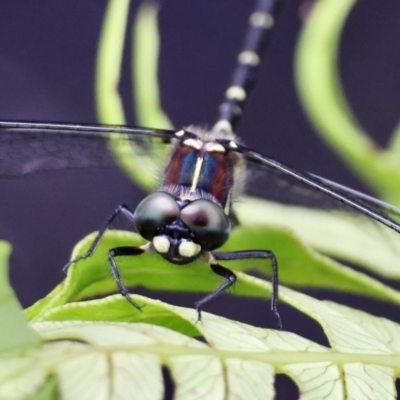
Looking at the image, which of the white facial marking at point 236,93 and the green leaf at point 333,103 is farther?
the white facial marking at point 236,93

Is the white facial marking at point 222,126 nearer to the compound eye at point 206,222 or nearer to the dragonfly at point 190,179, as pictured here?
the dragonfly at point 190,179

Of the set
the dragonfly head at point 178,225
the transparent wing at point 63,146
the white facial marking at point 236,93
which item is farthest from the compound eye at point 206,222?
the white facial marking at point 236,93

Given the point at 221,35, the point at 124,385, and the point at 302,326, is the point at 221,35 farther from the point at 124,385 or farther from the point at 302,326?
the point at 124,385

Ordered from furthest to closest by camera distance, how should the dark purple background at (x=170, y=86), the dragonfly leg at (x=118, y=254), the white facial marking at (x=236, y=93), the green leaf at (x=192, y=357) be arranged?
1. the white facial marking at (x=236, y=93)
2. the dark purple background at (x=170, y=86)
3. the dragonfly leg at (x=118, y=254)
4. the green leaf at (x=192, y=357)

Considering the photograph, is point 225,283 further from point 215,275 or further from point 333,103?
point 333,103

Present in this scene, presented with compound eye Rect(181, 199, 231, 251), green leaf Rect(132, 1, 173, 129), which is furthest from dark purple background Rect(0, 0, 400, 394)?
compound eye Rect(181, 199, 231, 251)

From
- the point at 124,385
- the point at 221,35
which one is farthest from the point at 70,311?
the point at 221,35
